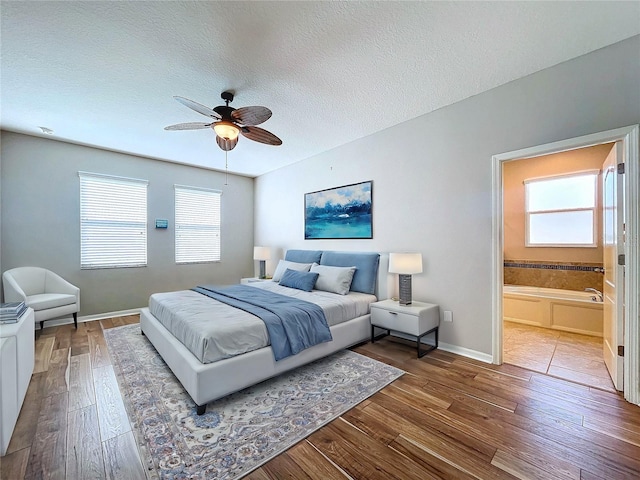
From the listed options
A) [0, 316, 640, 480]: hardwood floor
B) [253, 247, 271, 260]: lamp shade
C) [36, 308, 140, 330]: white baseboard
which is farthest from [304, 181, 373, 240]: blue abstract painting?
[36, 308, 140, 330]: white baseboard

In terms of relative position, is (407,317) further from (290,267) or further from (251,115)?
(251,115)

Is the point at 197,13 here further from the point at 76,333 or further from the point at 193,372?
the point at 76,333

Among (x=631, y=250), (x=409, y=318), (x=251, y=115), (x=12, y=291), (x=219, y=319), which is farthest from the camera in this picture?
(x=12, y=291)

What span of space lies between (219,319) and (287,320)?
23.7 inches

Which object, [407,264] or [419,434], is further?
[407,264]

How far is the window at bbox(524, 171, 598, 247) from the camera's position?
4035 millimetres

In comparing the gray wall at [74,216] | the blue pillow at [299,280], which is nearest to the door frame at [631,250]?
the blue pillow at [299,280]

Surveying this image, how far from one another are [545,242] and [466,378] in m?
3.34

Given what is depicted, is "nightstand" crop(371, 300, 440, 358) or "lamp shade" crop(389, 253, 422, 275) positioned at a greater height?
"lamp shade" crop(389, 253, 422, 275)

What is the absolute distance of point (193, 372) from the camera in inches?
77.1

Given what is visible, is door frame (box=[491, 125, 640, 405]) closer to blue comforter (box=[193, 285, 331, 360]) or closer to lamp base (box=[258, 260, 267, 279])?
blue comforter (box=[193, 285, 331, 360])

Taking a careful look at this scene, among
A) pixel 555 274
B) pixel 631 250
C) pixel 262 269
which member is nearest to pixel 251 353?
pixel 631 250

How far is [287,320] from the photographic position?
2.51 meters

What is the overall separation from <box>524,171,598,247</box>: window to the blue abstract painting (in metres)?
2.97
